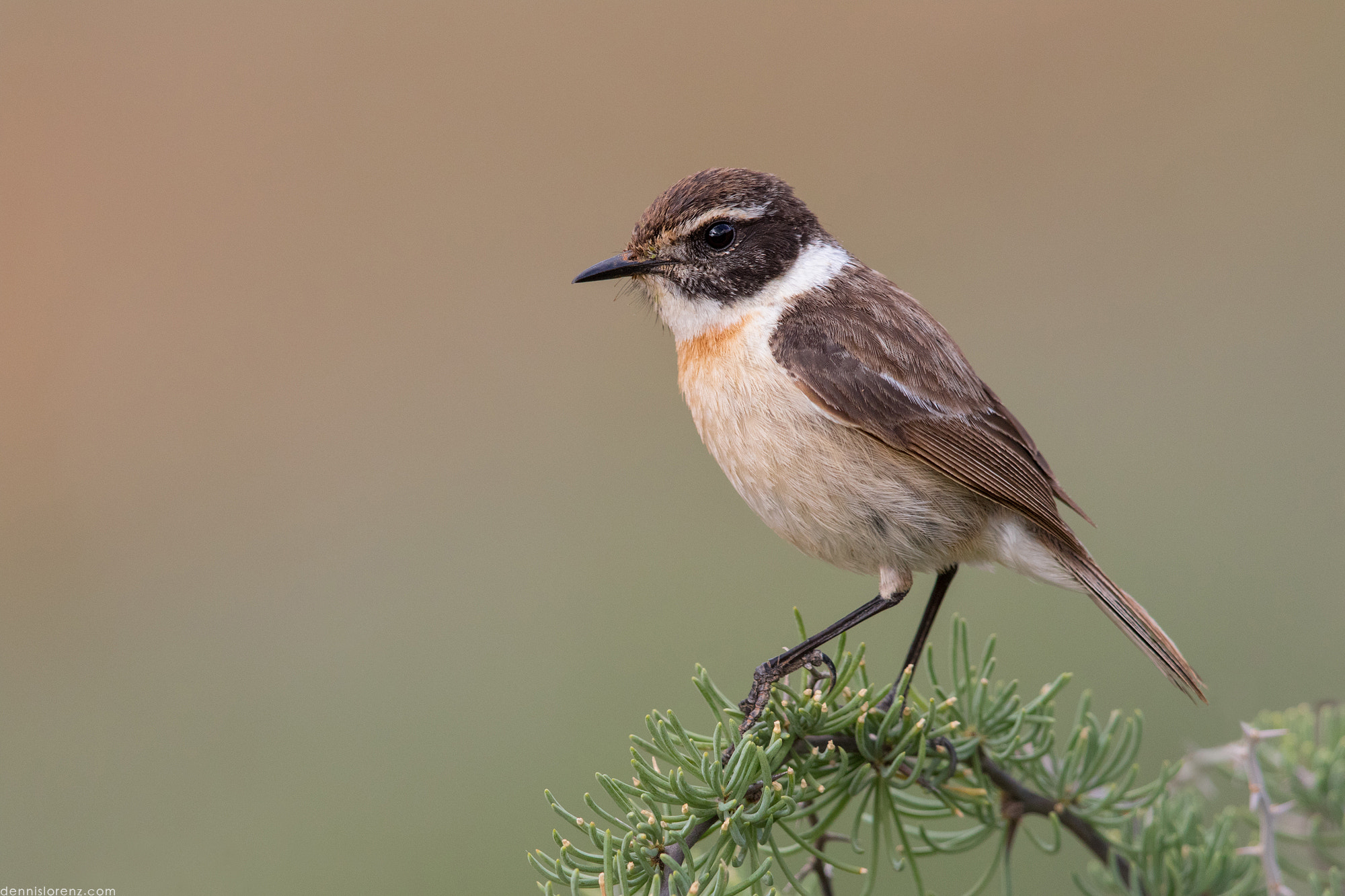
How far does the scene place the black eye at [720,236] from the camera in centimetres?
345

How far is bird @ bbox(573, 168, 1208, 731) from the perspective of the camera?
118 inches

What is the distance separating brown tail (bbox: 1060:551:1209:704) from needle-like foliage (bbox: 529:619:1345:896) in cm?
36

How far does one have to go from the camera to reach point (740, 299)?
345cm

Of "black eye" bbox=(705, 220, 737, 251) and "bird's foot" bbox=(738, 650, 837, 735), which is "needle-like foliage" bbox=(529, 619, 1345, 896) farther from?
"black eye" bbox=(705, 220, 737, 251)

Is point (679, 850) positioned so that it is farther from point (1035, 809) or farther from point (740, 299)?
point (740, 299)

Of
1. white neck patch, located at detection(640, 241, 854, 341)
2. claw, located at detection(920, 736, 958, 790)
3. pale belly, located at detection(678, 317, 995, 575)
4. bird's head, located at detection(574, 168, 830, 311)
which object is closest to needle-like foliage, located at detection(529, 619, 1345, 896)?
claw, located at detection(920, 736, 958, 790)

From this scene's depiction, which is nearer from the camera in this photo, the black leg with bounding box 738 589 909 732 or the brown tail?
the black leg with bounding box 738 589 909 732

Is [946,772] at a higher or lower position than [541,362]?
lower

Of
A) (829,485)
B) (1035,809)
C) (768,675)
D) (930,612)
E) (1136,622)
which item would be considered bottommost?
(1035,809)

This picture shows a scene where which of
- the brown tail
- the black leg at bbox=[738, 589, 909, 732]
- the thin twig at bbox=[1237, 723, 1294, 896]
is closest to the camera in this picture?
the thin twig at bbox=[1237, 723, 1294, 896]

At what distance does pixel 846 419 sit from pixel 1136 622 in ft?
3.08

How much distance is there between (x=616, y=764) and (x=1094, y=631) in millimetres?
2156

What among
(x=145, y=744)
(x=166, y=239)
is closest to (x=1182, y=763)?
(x=145, y=744)

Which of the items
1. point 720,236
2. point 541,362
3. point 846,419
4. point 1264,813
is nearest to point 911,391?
point 846,419
